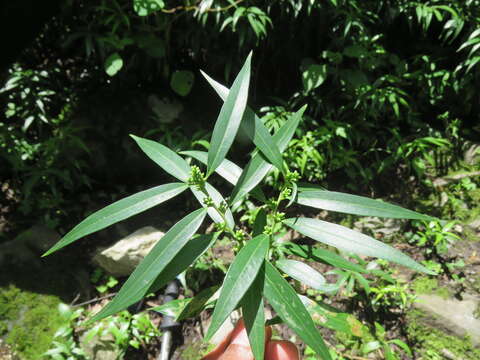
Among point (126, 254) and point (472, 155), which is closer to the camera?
point (126, 254)

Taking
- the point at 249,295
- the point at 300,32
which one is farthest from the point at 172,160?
the point at 300,32

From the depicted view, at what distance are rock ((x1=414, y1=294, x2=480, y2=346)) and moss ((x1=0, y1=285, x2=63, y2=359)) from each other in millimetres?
1998

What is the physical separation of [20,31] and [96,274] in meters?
1.62

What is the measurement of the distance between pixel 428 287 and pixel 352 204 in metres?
1.48

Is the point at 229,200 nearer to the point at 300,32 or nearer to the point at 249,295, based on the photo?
the point at 249,295

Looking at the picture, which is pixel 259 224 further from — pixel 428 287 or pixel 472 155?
pixel 472 155

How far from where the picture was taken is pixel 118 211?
75 cm

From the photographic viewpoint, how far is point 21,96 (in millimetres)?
2645

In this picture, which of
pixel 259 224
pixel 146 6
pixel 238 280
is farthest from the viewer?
pixel 146 6

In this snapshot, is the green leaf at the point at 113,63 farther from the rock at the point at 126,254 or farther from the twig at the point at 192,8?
the rock at the point at 126,254

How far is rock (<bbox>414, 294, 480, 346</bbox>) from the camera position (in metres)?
1.71

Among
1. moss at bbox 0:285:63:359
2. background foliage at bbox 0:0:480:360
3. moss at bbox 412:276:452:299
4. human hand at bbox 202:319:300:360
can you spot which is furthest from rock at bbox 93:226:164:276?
moss at bbox 412:276:452:299

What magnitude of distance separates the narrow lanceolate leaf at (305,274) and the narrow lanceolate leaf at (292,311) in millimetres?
119

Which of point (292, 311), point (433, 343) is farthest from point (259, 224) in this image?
point (433, 343)
